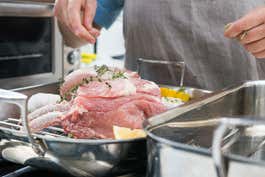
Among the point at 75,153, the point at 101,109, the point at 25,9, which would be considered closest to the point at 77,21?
the point at 101,109

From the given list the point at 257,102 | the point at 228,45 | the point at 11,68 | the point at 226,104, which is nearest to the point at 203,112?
the point at 226,104

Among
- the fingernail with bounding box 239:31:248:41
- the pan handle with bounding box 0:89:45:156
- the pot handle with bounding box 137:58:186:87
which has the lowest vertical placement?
the pot handle with bounding box 137:58:186:87

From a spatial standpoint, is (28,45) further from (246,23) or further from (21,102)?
(21,102)

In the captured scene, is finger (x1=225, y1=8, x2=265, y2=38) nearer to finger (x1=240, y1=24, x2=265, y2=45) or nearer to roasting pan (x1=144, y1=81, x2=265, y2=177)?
finger (x1=240, y1=24, x2=265, y2=45)

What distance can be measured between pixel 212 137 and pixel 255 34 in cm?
38

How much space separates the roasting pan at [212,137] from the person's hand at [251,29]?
0.12 m

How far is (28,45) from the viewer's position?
1.36 m

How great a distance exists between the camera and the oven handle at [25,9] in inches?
49.3

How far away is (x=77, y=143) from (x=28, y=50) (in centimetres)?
91

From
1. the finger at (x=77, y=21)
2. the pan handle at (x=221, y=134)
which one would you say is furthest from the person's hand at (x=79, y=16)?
the pan handle at (x=221, y=134)

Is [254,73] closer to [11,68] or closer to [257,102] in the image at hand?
[257,102]

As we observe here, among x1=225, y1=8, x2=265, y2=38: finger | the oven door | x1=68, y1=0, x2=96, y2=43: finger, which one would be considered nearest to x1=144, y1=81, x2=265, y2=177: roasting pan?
x1=225, y1=8, x2=265, y2=38: finger

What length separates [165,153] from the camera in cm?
42

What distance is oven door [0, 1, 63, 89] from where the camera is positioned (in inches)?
50.6
